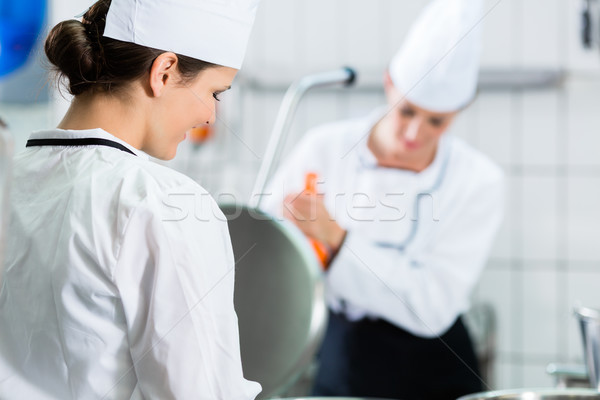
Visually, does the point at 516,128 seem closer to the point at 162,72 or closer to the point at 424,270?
the point at 424,270

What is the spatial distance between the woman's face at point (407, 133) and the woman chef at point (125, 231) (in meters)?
0.85

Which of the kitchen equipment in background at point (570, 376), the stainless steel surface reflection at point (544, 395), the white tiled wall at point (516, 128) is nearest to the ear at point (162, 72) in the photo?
the stainless steel surface reflection at point (544, 395)

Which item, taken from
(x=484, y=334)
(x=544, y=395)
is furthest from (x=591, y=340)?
(x=484, y=334)

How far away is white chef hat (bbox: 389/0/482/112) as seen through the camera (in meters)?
1.29

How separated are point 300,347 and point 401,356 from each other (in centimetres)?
65

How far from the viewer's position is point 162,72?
52 cm

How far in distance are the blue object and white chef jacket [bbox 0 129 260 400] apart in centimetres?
59

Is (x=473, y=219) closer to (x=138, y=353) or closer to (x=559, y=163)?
(x=559, y=163)

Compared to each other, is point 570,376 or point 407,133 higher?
point 407,133

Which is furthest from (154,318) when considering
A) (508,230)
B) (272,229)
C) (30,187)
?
(508,230)

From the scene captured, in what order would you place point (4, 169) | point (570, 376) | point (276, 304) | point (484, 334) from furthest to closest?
point (484, 334) → point (570, 376) → point (276, 304) → point (4, 169)

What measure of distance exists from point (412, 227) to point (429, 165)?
0.14 meters

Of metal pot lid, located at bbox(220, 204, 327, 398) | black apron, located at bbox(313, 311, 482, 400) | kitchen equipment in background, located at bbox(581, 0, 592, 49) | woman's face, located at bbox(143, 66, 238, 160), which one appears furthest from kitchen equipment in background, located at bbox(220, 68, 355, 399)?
kitchen equipment in background, located at bbox(581, 0, 592, 49)

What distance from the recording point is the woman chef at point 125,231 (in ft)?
1.54
